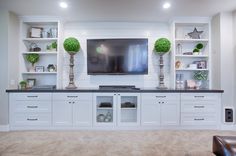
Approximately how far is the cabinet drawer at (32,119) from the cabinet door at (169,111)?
8.15 ft

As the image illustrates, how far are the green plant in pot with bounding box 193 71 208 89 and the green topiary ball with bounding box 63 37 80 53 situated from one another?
9.81ft

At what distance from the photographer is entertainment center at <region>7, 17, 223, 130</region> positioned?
407cm

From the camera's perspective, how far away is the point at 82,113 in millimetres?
4074

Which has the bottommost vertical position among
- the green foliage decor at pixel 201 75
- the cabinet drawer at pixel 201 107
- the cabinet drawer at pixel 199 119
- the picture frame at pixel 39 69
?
the cabinet drawer at pixel 199 119

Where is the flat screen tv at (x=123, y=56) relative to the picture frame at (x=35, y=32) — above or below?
below

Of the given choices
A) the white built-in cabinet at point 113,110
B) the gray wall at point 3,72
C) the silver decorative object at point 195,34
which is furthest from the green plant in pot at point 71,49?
the silver decorative object at point 195,34

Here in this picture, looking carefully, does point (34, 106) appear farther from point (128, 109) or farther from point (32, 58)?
point (128, 109)

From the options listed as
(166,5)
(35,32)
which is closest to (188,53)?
(166,5)

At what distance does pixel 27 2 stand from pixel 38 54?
4.47 ft

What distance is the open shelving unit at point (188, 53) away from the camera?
4492mm

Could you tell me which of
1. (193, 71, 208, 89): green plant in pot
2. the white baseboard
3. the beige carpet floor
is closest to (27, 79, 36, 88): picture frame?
the white baseboard

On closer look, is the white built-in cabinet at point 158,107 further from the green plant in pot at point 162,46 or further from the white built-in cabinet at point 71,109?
the white built-in cabinet at point 71,109

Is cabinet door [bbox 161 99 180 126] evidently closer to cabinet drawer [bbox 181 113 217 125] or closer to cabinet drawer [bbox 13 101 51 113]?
cabinet drawer [bbox 181 113 217 125]

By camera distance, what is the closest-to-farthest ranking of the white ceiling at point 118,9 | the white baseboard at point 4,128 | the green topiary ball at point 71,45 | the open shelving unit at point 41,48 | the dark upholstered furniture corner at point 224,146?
1. the dark upholstered furniture corner at point 224,146
2. the white ceiling at point 118,9
3. the white baseboard at point 4,128
4. the green topiary ball at point 71,45
5. the open shelving unit at point 41,48
